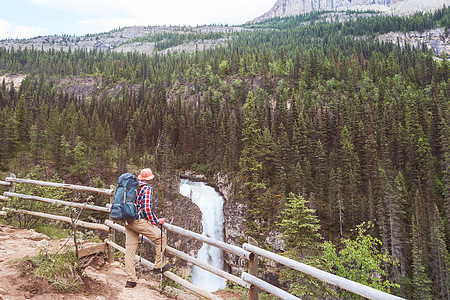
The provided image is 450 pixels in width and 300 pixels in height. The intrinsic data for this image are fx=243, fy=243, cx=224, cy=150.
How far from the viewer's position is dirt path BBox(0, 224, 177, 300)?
4851 millimetres

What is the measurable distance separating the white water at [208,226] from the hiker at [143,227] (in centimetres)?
2342

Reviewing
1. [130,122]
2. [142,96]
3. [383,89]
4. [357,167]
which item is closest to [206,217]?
[357,167]

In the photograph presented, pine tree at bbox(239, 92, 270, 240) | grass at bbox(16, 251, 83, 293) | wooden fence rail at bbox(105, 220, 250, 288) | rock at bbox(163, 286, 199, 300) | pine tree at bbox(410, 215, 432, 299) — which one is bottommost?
pine tree at bbox(410, 215, 432, 299)

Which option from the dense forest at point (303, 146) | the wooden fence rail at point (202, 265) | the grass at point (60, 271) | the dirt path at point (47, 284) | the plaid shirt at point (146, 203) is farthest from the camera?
the dense forest at point (303, 146)

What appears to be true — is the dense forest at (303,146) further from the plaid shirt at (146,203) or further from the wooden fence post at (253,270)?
the plaid shirt at (146,203)

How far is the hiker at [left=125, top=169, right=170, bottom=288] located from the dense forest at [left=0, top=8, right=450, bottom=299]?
14.0 m

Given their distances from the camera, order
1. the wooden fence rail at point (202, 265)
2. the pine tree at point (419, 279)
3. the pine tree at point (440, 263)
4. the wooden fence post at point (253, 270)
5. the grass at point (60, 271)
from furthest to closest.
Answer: the pine tree at point (440, 263) < the pine tree at point (419, 279) < the wooden fence rail at point (202, 265) < the wooden fence post at point (253, 270) < the grass at point (60, 271)

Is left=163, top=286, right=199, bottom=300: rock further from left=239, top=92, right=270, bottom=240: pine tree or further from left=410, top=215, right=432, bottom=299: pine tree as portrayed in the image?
left=410, top=215, right=432, bottom=299: pine tree

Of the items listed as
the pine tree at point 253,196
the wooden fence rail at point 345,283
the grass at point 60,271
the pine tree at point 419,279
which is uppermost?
the wooden fence rail at point 345,283

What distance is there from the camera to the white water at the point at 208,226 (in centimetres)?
3453

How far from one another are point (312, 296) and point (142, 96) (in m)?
117

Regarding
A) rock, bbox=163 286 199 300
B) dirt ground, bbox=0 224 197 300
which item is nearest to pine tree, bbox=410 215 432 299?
rock, bbox=163 286 199 300

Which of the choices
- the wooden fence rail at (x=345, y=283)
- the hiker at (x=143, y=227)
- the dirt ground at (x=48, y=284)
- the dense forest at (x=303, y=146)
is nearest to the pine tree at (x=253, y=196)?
the dense forest at (x=303, y=146)

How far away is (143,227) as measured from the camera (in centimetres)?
602
